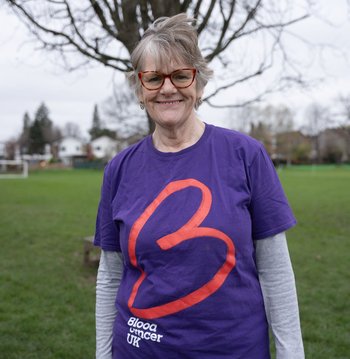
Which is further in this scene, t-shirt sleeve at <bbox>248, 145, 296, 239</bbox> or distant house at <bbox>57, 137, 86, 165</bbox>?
distant house at <bbox>57, 137, 86, 165</bbox>

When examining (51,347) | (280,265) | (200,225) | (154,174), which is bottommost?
(51,347)

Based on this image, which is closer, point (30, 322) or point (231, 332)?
point (231, 332)

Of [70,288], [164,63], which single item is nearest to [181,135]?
[164,63]

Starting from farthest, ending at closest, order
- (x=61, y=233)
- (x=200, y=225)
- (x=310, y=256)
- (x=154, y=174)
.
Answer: (x=61, y=233)
(x=310, y=256)
(x=154, y=174)
(x=200, y=225)

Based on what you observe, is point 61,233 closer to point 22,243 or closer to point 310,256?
point 22,243

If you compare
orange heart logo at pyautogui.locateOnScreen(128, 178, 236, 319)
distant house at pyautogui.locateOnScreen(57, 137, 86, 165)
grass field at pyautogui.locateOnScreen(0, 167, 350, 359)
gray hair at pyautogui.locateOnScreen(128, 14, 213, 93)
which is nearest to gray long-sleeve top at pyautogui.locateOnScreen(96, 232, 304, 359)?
orange heart logo at pyautogui.locateOnScreen(128, 178, 236, 319)

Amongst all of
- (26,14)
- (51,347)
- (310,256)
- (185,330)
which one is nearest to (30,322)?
(51,347)

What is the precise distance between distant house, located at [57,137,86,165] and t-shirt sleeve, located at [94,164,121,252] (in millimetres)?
100133

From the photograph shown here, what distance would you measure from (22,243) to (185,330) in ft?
28.0

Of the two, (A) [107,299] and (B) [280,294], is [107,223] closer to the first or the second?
(A) [107,299]

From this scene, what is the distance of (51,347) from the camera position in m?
4.59

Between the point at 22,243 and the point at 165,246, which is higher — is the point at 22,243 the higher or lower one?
the lower one

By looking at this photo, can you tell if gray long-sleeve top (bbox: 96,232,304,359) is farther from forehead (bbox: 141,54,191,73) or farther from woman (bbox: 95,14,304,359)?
forehead (bbox: 141,54,191,73)

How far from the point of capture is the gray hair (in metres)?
1.67
